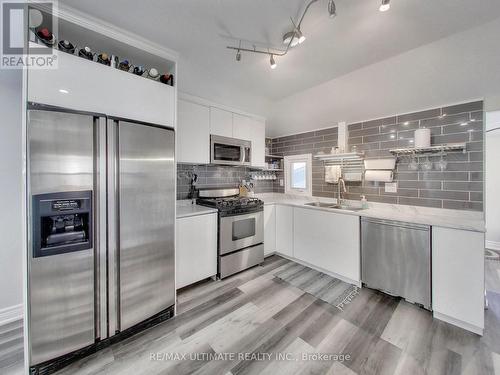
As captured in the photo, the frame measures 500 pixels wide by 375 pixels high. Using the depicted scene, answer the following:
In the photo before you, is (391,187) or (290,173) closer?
(391,187)

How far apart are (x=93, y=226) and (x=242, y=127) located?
7.44ft

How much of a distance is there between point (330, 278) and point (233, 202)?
1615 millimetres

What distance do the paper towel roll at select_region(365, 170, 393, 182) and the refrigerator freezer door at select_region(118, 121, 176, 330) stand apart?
2.48m

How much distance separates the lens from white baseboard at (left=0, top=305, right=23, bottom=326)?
5.83 feet

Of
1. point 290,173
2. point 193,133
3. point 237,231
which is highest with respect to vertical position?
point 193,133

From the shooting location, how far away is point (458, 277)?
174 cm

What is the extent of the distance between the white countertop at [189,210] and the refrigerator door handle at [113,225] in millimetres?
Result: 677

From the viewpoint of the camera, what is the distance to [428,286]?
1892 mm

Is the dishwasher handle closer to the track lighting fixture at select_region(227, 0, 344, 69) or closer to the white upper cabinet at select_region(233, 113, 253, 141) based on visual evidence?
the track lighting fixture at select_region(227, 0, 344, 69)

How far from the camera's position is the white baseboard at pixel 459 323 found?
1652mm

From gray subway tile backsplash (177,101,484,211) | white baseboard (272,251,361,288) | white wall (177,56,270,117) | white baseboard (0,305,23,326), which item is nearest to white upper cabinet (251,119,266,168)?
white wall (177,56,270,117)

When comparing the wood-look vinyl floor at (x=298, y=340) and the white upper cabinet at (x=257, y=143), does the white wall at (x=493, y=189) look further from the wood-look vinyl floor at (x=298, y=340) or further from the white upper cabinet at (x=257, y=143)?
the white upper cabinet at (x=257, y=143)

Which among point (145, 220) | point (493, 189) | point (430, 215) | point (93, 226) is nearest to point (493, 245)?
point (493, 189)

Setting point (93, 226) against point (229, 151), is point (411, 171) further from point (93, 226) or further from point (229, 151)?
point (93, 226)
